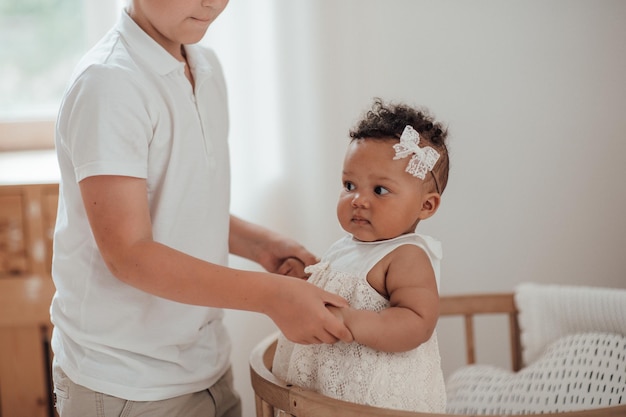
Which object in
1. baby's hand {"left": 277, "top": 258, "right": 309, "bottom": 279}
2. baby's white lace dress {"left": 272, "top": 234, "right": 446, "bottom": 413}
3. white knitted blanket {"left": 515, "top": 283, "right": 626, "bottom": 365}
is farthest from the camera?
white knitted blanket {"left": 515, "top": 283, "right": 626, "bottom": 365}

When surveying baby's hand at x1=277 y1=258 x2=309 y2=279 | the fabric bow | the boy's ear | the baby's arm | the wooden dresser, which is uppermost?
the fabric bow

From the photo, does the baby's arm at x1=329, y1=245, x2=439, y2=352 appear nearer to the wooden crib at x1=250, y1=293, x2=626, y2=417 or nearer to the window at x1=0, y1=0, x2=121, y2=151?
the wooden crib at x1=250, y1=293, x2=626, y2=417

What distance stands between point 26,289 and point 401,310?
3.18 feet

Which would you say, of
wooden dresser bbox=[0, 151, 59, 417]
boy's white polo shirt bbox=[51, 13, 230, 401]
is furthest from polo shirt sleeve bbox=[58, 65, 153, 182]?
wooden dresser bbox=[0, 151, 59, 417]

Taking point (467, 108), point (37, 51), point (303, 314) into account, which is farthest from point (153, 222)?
point (37, 51)

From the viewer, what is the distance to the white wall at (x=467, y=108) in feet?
5.35

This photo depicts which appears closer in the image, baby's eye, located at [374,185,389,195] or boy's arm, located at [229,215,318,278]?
baby's eye, located at [374,185,389,195]

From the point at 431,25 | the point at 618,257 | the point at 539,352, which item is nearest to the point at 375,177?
the point at 539,352

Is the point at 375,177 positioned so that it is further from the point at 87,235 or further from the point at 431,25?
the point at 431,25

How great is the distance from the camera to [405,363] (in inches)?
39.6

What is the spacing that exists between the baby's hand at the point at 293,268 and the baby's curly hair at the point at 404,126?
0.24m

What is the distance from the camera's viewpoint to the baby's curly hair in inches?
41.4

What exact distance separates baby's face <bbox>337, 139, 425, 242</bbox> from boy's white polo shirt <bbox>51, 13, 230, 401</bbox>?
0.66 feet

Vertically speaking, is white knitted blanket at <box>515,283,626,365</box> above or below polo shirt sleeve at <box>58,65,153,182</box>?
below
